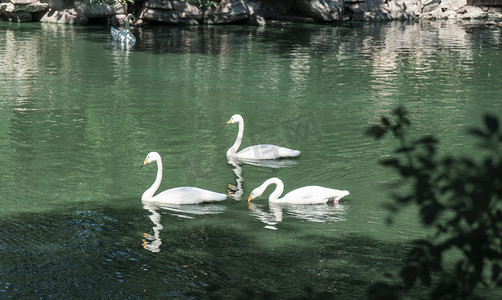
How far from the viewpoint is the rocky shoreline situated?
107ft

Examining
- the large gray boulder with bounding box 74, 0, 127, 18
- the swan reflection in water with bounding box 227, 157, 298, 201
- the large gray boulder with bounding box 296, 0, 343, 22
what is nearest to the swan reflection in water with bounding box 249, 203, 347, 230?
the swan reflection in water with bounding box 227, 157, 298, 201

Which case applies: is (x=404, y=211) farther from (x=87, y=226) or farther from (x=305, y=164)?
(x=87, y=226)

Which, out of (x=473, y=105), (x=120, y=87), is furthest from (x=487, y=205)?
(x=120, y=87)

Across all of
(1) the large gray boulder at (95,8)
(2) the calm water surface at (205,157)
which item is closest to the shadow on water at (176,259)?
(2) the calm water surface at (205,157)

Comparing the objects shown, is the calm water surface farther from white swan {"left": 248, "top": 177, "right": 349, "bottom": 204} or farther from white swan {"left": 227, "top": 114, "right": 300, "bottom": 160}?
white swan {"left": 227, "top": 114, "right": 300, "bottom": 160}

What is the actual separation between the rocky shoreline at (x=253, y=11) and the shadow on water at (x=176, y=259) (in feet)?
84.2

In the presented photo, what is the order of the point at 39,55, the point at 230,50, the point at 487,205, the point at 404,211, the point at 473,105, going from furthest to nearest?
the point at 230,50
the point at 39,55
the point at 473,105
the point at 404,211
the point at 487,205

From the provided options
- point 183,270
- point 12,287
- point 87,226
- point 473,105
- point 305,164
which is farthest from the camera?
point 473,105

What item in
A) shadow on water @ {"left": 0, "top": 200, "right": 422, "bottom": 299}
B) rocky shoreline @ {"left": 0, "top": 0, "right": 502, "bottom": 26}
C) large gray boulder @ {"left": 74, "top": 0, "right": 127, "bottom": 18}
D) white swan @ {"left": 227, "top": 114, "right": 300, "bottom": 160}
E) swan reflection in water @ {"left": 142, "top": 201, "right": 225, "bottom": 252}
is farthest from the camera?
rocky shoreline @ {"left": 0, "top": 0, "right": 502, "bottom": 26}

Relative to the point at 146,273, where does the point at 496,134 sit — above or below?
above

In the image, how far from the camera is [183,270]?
23.7 feet

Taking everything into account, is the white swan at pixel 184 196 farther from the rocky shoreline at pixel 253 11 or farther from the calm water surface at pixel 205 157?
the rocky shoreline at pixel 253 11

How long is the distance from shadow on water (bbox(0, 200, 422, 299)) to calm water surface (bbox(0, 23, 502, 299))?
0.02 meters

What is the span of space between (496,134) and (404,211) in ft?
21.4
